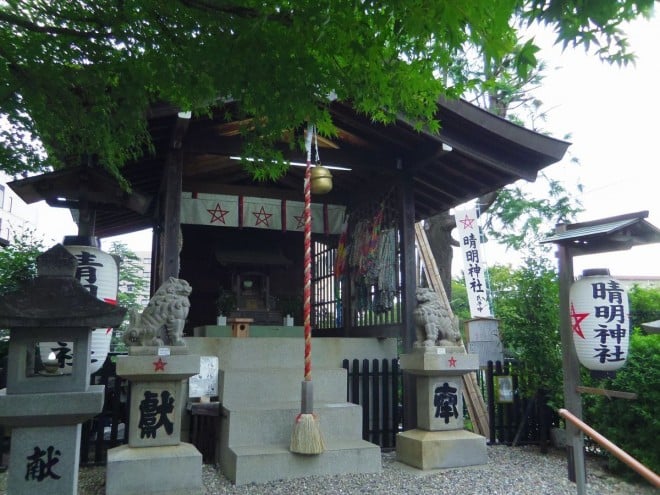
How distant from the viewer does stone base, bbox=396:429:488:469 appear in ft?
21.6

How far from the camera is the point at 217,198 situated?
10.4m

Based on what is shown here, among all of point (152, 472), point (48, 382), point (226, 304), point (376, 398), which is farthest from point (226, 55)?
point (226, 304)

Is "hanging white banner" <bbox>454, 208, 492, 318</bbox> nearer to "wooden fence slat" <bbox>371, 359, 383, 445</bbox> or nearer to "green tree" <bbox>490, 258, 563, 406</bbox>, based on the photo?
"green tree" <bbox>490, 258, 563, 406</bbox>

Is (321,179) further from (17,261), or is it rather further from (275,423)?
(17,261)

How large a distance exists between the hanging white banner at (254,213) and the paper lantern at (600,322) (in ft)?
18.7

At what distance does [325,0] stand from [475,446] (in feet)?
18.8

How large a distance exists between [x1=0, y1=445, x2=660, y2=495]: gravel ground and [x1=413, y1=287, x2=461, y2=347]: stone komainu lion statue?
1664 millimetres

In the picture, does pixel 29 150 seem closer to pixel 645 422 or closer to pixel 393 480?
pixel 393 480

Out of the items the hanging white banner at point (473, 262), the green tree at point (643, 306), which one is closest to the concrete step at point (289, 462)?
the hanging white banner at point (473, 262)

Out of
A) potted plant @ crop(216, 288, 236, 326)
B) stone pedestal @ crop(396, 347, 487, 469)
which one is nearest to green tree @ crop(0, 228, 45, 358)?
potted plant @ crop(216, 288, 236, 326)

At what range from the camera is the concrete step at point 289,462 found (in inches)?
224

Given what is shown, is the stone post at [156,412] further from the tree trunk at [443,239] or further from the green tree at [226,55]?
the tree trunk at [443,239]

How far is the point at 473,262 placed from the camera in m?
11.5

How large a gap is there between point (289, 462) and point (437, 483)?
68.9 inches
